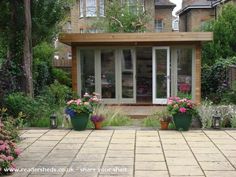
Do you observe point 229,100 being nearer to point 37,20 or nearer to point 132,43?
point 132,43

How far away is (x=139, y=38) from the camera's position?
13.2 meters

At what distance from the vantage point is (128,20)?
2014cm

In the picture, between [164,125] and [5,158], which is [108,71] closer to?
[164,125]

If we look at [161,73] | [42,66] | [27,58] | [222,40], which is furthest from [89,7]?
[27,58]

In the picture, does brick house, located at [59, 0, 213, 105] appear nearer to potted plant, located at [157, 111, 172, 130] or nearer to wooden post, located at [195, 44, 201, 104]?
wooden post, located at [195, 44, 201, 104]

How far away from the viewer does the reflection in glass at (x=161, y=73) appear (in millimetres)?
13883

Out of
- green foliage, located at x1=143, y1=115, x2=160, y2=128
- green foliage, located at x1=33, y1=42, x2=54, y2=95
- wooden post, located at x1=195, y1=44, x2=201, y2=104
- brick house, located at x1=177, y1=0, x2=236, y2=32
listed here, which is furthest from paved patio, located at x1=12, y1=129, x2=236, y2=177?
brick house, located at x1=177, y1=0, x2=236, y2=32

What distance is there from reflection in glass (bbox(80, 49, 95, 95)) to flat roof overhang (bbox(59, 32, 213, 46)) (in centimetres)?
68

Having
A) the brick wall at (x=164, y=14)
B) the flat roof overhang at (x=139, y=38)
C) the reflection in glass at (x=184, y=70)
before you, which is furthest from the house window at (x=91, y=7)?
the reflection in glass at (x=184, y=70)

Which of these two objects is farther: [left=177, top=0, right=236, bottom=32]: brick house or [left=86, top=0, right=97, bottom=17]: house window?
[left=177, top=0, right=236, bottom=32]: brick house

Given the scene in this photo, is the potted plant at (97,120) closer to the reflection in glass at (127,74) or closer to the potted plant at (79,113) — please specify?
the potted plant at (79,113)

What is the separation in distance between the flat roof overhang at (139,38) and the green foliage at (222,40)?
4.92m

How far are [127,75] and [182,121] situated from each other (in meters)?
6.07

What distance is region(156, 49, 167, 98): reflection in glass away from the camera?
13883 mm
